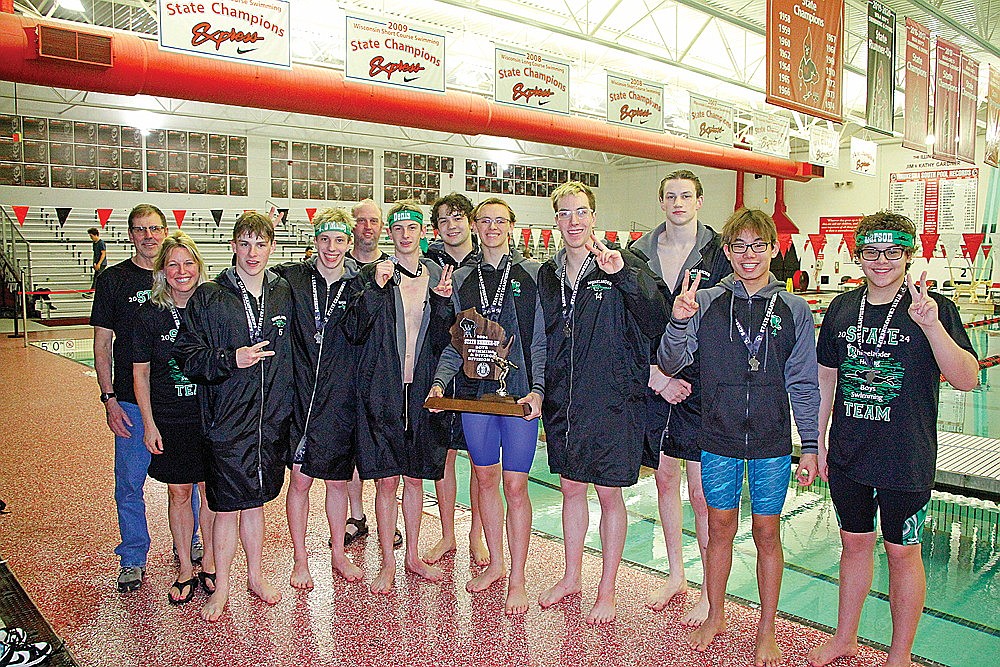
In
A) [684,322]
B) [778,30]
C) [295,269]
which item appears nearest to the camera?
[684,322]

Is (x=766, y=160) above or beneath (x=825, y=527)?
above

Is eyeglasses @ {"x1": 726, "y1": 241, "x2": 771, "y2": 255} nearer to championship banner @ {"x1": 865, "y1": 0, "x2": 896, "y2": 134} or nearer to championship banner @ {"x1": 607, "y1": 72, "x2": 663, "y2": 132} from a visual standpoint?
championship banner @ {"x1": 865, "y1": 0, "x2": 896, "y2": 134}

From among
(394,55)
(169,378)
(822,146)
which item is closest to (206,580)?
(169,378)

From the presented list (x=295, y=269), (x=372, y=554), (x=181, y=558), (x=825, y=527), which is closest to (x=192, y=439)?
(x=181, y=558)

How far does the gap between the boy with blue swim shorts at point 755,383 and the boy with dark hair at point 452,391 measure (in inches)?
44.7

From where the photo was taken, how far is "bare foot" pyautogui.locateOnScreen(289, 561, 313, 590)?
3.59 meters

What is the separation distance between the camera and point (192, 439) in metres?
3.36

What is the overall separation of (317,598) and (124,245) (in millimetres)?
19991

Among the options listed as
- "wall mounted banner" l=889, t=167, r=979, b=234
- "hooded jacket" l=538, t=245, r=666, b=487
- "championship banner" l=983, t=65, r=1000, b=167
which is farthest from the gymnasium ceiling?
"hooded jacket" l=538, t=245, r=666, b=487

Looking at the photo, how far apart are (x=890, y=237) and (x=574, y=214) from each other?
1.17 meters

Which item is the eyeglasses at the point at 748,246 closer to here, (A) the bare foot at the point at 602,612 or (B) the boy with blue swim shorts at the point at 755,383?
(B) the boy with blue swim shorts at the point at 755,383


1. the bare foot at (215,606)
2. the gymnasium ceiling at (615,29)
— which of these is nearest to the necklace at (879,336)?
the bare foot at (215,606)

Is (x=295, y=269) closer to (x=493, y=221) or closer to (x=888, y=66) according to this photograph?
(x=493, y=221)

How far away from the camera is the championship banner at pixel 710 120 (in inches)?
525
